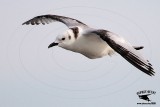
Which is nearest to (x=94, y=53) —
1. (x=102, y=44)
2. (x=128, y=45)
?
(x=102, y=44)

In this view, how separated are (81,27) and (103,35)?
1108mm

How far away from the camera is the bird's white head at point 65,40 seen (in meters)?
11.3

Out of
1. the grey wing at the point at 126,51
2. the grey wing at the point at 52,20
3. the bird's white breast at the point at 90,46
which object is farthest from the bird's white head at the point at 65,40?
the grey wing at the point at 52,20

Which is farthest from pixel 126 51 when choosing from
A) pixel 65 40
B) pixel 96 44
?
pixel 65 40

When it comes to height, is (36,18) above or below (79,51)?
above

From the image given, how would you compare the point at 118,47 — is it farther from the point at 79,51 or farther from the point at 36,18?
the point at 36,18

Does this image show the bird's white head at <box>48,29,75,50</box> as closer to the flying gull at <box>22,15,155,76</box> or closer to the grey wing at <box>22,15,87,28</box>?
the flying gull at <box>22,15,155,76</box>

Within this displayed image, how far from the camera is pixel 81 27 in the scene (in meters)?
12.1

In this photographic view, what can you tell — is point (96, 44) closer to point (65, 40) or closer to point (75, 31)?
point (75, 31)

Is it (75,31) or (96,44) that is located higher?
(75,31)

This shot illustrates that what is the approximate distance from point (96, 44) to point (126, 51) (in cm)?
116

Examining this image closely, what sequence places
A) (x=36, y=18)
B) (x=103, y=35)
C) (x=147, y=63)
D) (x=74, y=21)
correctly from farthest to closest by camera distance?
(x=36, y=18)
(x=74, y=21)
(x=103, y=35)
(x=147, y=63)

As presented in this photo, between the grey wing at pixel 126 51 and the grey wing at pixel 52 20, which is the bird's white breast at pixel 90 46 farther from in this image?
the grey wing at pixel 52 20

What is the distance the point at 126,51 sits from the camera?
34.8ft
